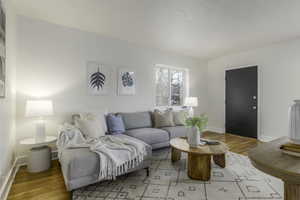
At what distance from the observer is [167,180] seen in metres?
2.20

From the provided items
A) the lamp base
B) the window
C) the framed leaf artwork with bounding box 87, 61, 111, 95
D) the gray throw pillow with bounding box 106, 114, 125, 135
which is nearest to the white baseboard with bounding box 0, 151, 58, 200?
the lamp base

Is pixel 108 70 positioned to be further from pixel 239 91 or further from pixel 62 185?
pixel 239 91

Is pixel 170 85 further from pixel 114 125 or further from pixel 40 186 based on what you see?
pixel 40 186

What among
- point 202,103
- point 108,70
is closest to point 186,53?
point 202,103

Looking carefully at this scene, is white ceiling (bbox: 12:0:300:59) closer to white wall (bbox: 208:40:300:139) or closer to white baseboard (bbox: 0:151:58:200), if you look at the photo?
white wall (bbox: 208:40:300:139)

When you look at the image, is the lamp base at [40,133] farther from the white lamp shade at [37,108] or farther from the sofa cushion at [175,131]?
the sofa cushion at [175,131]

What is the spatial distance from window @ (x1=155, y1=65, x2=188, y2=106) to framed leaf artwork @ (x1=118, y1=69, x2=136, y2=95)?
90cm

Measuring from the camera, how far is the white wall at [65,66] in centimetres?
268

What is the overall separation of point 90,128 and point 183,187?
5.27 feet

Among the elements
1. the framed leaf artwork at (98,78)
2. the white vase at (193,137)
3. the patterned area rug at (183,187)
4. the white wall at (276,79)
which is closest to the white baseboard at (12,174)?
the patterned area rug at (183,187)

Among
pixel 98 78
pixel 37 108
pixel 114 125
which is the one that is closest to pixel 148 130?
pixel 114 125

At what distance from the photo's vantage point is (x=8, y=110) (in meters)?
2.12

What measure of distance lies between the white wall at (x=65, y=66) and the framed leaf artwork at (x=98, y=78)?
0.10m

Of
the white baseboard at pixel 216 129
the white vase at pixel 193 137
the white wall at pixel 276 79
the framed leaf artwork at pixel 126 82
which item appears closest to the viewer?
the white vase at pixel 193 137
